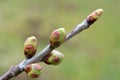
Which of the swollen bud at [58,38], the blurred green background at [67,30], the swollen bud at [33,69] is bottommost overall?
the swollen bud at [33,69]

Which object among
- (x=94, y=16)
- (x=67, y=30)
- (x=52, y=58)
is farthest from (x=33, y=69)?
(x=67, y=30)

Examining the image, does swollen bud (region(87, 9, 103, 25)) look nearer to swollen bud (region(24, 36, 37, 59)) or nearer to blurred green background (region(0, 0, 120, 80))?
swollen bud (region(24, 36, 37, 59))

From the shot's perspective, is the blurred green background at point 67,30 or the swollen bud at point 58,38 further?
the blurred green background at point 67,30

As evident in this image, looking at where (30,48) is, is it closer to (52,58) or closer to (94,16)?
(52,58)

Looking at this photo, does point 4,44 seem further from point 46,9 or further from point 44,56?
point 44,56

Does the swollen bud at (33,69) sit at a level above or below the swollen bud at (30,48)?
below

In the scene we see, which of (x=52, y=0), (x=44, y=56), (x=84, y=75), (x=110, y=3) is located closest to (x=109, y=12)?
(x=110, y=3)

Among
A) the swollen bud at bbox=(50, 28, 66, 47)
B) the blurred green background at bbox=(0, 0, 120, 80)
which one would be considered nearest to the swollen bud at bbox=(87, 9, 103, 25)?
the swollen bud at bbox=(50, 28, 66, 47)

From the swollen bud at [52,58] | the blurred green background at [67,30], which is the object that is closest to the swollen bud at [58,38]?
the swollen bud at [52,58]

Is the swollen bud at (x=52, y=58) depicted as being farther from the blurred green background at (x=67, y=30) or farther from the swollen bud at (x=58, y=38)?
the blurred green background at (x=67, y=30)
